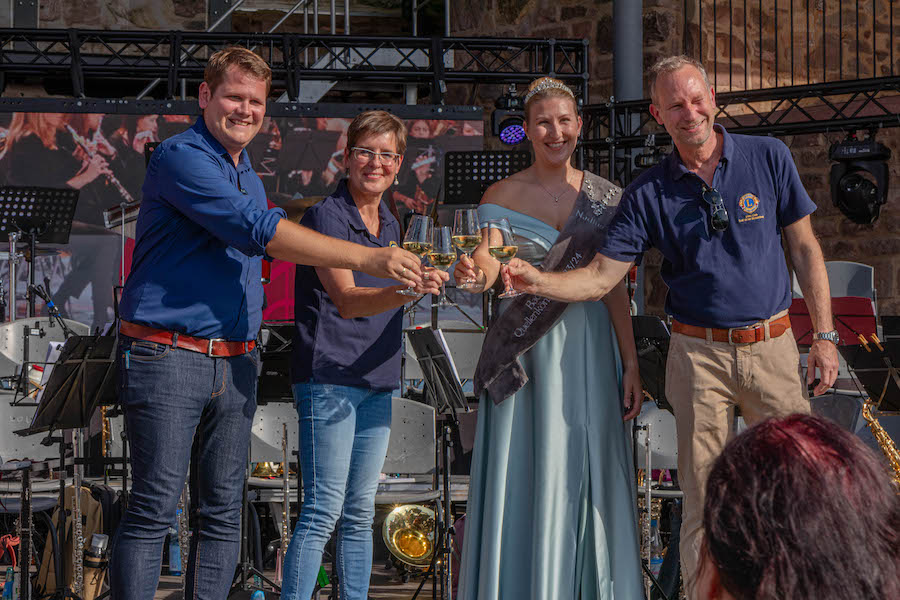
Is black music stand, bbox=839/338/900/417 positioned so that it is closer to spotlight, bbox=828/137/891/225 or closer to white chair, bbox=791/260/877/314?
white chair, bbox=791/260/877/314

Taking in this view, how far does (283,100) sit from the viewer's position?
29.3ft

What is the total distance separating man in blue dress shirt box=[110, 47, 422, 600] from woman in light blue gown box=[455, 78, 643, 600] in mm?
643

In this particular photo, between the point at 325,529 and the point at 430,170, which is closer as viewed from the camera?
the point at 325,529

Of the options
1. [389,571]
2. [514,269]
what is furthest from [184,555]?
[514,269]

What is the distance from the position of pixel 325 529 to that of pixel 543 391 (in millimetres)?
771

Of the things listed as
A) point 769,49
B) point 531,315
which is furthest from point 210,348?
point 769,49

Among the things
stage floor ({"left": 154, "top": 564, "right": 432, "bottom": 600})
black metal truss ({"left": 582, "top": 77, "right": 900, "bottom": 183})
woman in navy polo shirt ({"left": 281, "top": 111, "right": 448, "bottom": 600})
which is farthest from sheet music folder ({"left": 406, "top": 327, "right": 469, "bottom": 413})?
black metal truss ({"left": 582, "top": 77, "right": 900, "bottom": 183})

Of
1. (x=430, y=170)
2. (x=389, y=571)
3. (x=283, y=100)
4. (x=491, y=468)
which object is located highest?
(x=283, y=100)

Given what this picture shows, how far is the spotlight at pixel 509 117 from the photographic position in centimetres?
806

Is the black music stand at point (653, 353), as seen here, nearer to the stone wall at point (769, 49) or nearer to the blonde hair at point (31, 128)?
the stone wall at point (769, 49)

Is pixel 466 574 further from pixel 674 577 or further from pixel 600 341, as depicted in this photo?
pixel 674 577

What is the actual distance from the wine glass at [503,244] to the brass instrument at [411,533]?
2.69 meters

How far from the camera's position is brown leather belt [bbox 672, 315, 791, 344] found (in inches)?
110

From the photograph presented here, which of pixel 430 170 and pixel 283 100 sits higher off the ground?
pixel 283 100
